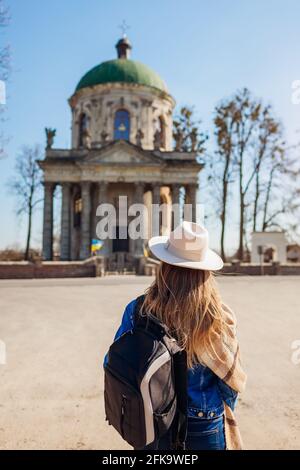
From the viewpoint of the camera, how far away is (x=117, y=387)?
1.86m

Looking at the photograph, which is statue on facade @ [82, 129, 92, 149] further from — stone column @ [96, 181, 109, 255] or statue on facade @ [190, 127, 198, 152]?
statue on facade @ [190, 127, 198, 152]

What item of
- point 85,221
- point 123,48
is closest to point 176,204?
point 85,221

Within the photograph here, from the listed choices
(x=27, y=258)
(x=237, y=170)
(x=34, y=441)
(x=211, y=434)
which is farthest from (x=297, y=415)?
(x=27, y=258)

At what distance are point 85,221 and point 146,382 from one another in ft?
109

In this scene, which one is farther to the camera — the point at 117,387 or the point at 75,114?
the point at 75,114

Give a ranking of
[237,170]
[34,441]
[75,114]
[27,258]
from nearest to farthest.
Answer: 1. [34,441]
2. [237,170]
3. [27,258]
4. [75,114]

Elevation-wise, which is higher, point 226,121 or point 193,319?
point 226,121

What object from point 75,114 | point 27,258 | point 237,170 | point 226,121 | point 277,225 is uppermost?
point 75,114

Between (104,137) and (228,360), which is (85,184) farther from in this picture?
(228,360)

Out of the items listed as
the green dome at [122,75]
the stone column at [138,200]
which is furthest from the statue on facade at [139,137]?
the green dome at [122,75]

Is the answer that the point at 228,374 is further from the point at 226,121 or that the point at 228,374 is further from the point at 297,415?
the point at 226,121

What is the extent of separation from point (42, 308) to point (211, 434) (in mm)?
9788

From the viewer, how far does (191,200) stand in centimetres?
3528
